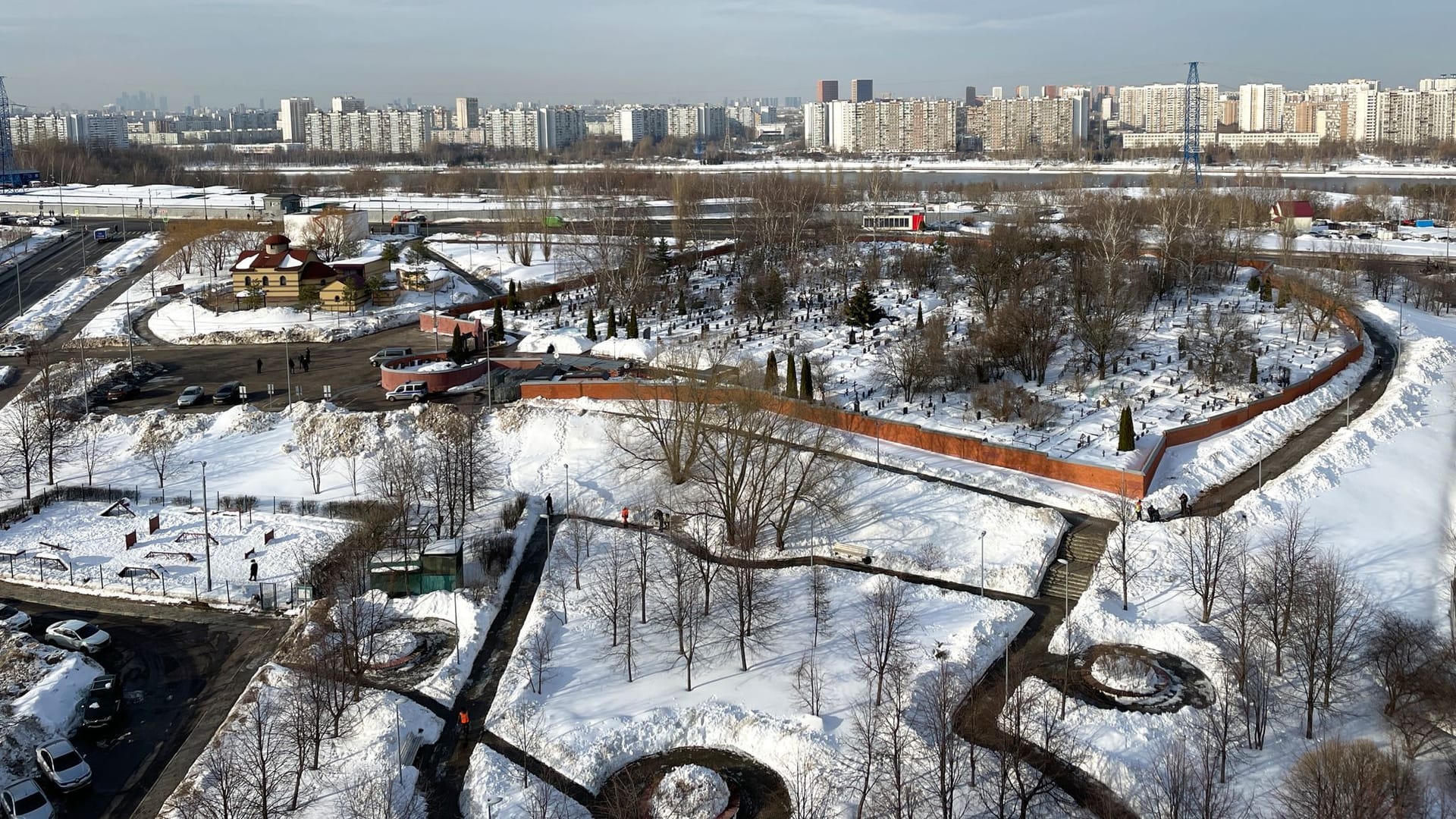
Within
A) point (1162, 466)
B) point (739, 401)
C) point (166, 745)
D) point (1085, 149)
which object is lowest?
point (166, 745)

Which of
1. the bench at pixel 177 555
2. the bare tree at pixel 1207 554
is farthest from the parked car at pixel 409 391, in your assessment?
the bare tree at pixel 1207 554

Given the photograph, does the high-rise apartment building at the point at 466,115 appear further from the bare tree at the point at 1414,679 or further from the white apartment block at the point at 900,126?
the bare tree at the point at 1414,679

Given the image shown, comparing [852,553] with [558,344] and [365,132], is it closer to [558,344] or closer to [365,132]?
[558,344]

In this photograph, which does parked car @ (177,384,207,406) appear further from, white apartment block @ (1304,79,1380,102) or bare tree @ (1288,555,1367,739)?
white apartment block @ (1304,79,1380,102)

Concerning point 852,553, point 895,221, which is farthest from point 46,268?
point 852,553

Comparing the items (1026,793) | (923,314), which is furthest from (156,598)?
(923,314)

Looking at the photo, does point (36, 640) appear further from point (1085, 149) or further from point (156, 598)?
point (1085, 149)

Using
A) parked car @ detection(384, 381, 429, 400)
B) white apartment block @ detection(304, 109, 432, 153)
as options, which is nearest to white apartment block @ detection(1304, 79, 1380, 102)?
white apartment block @ detection(304, 109, 432, 153)
